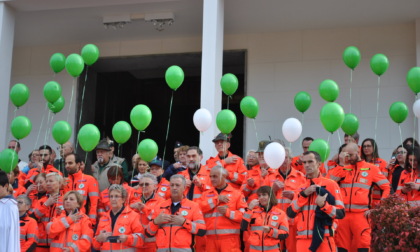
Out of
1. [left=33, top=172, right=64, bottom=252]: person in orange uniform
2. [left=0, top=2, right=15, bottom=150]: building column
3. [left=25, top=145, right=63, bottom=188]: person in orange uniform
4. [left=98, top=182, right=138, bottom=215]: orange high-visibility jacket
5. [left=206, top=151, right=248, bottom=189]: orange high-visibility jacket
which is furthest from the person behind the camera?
[left=0, top=2, right=15, bottom=150]: building column

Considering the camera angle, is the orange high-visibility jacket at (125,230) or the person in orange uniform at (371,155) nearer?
the orange high-visibility jacket at (125,230)

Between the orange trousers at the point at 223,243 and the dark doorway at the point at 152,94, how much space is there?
6102mm

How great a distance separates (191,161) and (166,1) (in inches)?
157

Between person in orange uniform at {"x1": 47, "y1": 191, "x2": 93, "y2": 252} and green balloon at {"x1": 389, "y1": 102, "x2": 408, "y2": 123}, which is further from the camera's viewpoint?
green balloon at {"x1": 389, "y1": 102, "x2": 408, "y2": 123}

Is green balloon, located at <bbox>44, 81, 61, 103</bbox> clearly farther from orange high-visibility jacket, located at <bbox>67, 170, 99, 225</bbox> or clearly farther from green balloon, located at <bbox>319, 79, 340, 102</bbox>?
green balloon, located at <bbox>319, 79, 340, 102</bbox>

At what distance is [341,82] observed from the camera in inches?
486

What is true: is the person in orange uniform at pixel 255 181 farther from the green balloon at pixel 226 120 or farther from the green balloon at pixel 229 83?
the green balloon at pixel 229 83

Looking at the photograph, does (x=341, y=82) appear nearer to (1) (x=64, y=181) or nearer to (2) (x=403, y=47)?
(2) (x=403, y=47)

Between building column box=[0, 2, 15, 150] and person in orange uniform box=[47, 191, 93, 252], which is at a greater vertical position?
building column box=[0, 2, 15, 150]

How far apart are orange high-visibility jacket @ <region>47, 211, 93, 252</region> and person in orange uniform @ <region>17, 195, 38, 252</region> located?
0.24 m

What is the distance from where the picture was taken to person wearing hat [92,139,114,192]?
922cm

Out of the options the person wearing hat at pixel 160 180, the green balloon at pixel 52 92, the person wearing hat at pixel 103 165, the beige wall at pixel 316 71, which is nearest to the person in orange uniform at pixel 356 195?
the person wearing hat at pixel 160 180

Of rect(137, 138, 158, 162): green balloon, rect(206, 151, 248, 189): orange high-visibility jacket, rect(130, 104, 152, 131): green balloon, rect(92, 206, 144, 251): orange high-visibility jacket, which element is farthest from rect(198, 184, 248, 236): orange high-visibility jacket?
rect(130, 104, 152, 131): green balloon

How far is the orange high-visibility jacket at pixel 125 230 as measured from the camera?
7.49 m
